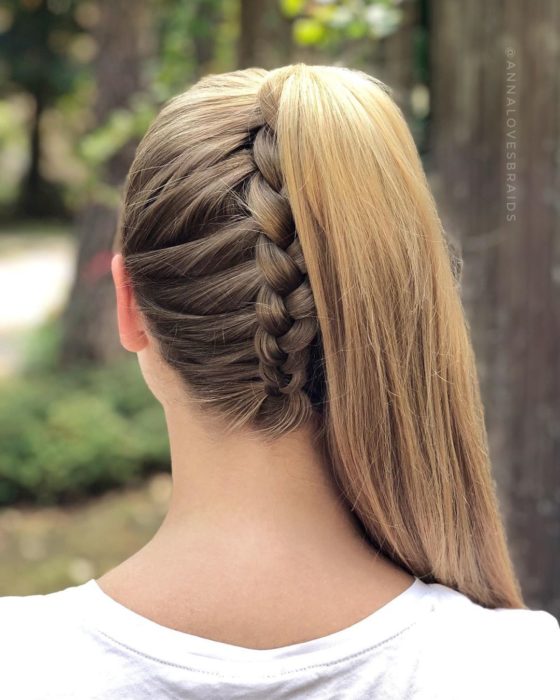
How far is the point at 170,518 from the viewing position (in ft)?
3.83

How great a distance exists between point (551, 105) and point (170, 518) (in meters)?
1.99

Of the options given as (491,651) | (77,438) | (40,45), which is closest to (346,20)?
(491,651)

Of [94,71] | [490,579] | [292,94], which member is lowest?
[490,579]

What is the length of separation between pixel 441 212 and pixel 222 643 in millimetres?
2172

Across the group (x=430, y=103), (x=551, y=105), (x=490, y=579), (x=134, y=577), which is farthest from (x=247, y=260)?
(x=430, y=103)

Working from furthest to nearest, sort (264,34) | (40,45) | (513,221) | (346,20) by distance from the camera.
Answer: (40,45) → (264,34) → (346,20) → (513,221)

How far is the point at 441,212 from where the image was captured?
3.00 m

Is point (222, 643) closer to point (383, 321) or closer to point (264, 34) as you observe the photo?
point (383, 321)

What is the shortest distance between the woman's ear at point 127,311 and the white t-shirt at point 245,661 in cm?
31

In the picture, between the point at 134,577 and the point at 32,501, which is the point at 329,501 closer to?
the point at 134,577

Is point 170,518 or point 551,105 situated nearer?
point 170,518

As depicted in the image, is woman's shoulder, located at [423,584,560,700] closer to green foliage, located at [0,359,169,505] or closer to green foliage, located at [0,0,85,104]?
green foliage, located at [0,359,169,505]

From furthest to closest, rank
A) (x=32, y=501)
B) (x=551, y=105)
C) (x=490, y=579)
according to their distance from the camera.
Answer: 1. (x=32, y=501)
2. (x=551, y=105)
3. (x=490, y=579)

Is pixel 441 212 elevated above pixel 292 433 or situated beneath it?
elevated above
